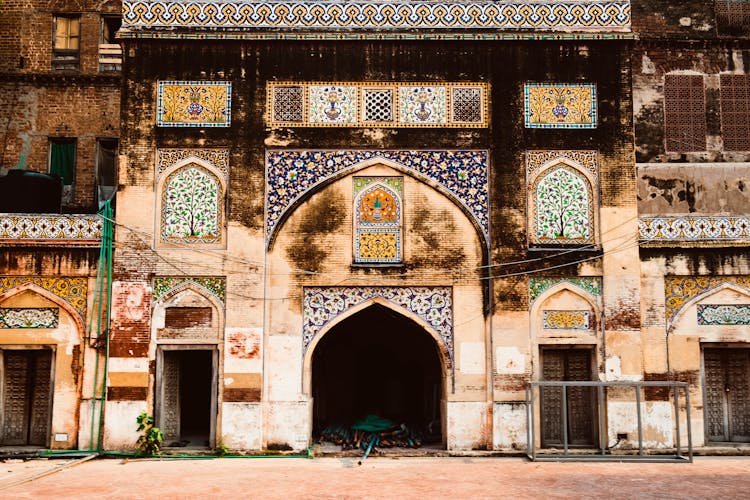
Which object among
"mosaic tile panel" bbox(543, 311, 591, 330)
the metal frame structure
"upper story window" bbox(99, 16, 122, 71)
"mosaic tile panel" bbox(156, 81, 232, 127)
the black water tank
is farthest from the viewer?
"upper story window" bbox(99, 16, 122, 71)

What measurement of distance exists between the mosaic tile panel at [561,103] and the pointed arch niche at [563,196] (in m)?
0.59

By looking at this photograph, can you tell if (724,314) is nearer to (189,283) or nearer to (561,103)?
(561,103)

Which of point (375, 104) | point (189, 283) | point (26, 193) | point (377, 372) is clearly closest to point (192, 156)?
point (189, 283)

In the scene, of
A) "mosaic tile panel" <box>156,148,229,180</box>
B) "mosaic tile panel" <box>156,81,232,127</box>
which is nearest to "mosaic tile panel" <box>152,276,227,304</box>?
"mosaic tile panel" <box>156,148,229,180</box>

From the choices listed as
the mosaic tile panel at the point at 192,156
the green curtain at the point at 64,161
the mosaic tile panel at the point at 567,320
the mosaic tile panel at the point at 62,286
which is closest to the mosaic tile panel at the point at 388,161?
the mosaic tile panel at the point at 192,156

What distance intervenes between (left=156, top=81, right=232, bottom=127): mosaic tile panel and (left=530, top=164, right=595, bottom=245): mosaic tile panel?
17.3 feet

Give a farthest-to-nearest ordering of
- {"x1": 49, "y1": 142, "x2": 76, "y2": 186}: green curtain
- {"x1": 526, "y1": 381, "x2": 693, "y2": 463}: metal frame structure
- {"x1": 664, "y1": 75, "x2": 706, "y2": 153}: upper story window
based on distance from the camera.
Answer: {"x1": 49, "y1": 142, "x2": 76, "y2": 186}: green curtain, {"x1": 664, "y1": 75, "x2": 706, "y2": 153}: upper story window, {"x1": 526, "y1": 381, "x2": 693, "y2": 463}: metal frame structure

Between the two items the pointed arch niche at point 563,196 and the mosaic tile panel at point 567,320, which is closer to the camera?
the mosaic tile panel at point 567,320

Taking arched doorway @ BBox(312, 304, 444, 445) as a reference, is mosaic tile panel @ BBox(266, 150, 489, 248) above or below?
above

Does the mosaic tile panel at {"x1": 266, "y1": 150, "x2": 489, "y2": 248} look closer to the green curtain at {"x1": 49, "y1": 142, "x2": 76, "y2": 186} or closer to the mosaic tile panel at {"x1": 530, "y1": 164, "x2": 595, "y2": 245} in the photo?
the mosaic tile panel at {"x1": 530, "y1": 164, "x2": 595, "y2": 245}

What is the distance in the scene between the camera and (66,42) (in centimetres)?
1681

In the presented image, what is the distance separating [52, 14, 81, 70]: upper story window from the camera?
54.7ft

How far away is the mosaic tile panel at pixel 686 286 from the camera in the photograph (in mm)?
12484

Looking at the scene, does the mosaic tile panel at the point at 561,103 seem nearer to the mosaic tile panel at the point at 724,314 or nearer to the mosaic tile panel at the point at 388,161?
the mosaic tile panel at the point at 388,161
